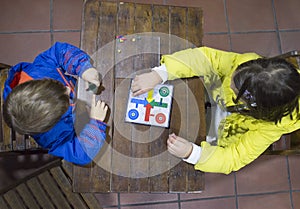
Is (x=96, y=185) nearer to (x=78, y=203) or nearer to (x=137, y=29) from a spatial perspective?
(x=78, y=203)

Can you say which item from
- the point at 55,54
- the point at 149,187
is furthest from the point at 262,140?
the point at 55,54

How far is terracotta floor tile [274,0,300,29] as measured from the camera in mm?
2031

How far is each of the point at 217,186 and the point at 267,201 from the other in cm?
31

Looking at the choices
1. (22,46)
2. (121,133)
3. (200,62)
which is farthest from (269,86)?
(22,46)

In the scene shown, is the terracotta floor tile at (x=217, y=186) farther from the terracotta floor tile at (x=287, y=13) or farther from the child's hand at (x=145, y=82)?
the terracotta floor tile at (x=287, y=13)

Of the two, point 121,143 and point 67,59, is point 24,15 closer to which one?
point 67,59

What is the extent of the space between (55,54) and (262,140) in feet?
2.73

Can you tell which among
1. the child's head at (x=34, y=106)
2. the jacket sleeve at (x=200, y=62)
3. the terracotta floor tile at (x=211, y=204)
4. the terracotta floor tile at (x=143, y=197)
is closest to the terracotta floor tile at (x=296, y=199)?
the terracotta floor tile at (x=211, y=204)

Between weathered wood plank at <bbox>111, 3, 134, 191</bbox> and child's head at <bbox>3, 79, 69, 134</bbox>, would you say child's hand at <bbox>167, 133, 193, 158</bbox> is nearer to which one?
weathered wood plank at <bbox>111, 3, 134, 191</bbox>

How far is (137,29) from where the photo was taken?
1.29m

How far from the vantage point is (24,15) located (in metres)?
1.92

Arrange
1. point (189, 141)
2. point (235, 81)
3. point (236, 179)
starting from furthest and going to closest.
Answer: point (236, 179)
point (189, 141)
point (235, 81)

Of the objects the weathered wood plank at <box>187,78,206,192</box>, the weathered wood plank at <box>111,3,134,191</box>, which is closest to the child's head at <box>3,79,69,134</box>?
the weathered wood plank at <box>111,3,134,191</box>

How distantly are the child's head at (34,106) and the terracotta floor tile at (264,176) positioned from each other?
3.99 feet
